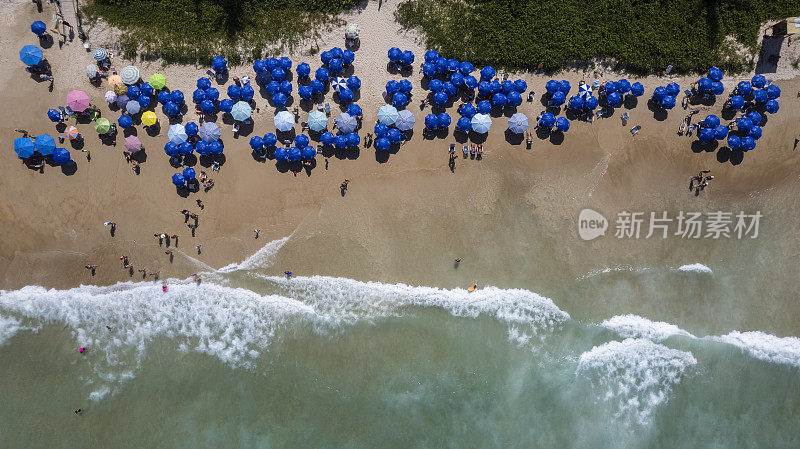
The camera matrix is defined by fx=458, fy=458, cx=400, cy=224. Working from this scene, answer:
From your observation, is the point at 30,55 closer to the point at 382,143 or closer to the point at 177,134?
the point at 177,134

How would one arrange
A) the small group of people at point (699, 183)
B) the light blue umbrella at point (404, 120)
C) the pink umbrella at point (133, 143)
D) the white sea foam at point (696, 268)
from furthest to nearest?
the small group of people at point (699, 183) → the white sea foam at point (696, 268) → the light blue umbrella at point (404, 120) → the pink umbrella at point (133, 143)

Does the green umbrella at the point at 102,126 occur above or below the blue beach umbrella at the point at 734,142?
below

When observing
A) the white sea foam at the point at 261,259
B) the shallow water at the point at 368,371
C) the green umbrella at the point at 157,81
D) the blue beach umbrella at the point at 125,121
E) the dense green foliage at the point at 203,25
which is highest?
the dense green foliage at the point at 203,25

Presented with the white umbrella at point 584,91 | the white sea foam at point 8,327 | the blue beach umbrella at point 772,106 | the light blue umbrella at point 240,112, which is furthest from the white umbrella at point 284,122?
the blue beach umbrella at point 772,106

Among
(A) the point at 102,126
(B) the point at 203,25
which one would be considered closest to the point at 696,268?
(B) the point at 203,25

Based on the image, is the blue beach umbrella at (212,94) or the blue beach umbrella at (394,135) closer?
the blue beach umbrella at (394,135)

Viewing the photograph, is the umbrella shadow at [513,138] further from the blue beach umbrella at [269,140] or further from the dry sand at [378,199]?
the blue beach umbrella at [269,140]

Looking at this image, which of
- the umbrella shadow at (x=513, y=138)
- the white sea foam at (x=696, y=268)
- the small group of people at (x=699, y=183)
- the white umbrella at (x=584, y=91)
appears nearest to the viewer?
the white umbrella at (x=584, y=91)
